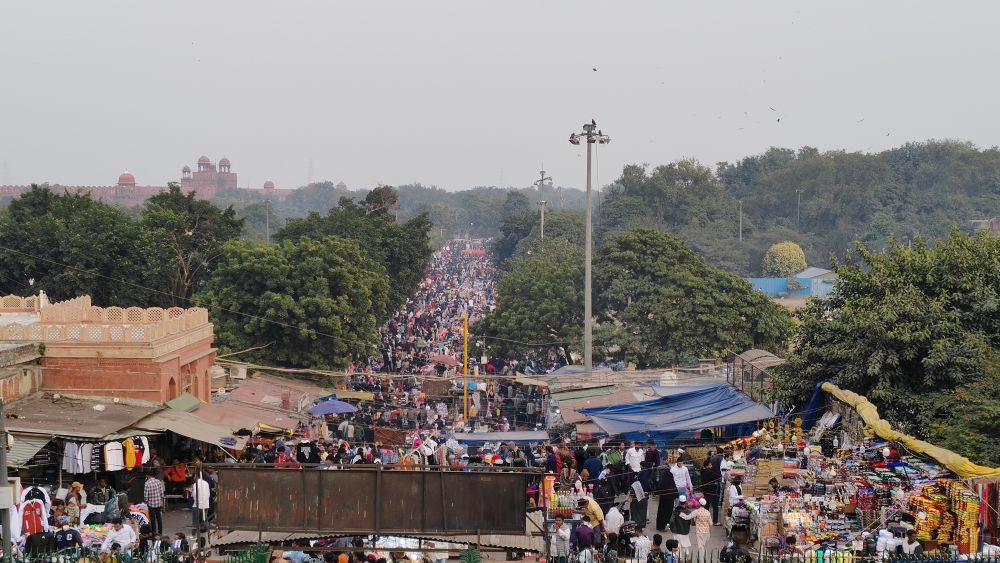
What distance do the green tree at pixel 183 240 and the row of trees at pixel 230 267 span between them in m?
0.05

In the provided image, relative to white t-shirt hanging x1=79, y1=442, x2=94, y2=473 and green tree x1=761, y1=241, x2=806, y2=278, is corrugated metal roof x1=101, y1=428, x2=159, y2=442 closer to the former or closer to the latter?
white t-shirt hanging x1=79, y1=442, x2=94, y2=473

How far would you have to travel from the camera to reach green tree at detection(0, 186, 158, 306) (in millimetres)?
38094

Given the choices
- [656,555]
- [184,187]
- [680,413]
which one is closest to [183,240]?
[680,413]

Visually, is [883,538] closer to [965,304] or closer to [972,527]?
[972,527]

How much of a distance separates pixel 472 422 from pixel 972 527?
668 inches

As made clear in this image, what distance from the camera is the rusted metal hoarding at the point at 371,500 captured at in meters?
10.8

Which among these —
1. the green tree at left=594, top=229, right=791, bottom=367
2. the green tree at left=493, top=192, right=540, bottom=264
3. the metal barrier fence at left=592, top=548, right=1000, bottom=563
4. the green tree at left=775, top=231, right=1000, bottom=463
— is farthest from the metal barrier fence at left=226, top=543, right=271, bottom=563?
the green tree at left=493, top=192, right=540, bottom=264

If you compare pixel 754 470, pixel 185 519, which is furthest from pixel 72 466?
pixel 754 470

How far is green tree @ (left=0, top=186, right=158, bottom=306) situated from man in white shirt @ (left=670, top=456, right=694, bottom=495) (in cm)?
2786

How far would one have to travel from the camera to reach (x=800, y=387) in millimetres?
17859

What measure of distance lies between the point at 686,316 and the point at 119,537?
942 inches

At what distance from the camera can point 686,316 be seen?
111 feet

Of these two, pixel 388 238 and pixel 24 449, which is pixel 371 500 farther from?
pixel 388 238

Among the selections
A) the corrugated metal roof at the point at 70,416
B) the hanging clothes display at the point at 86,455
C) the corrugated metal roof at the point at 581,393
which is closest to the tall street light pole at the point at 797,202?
the corrugated metal roof at the point at 581,393
